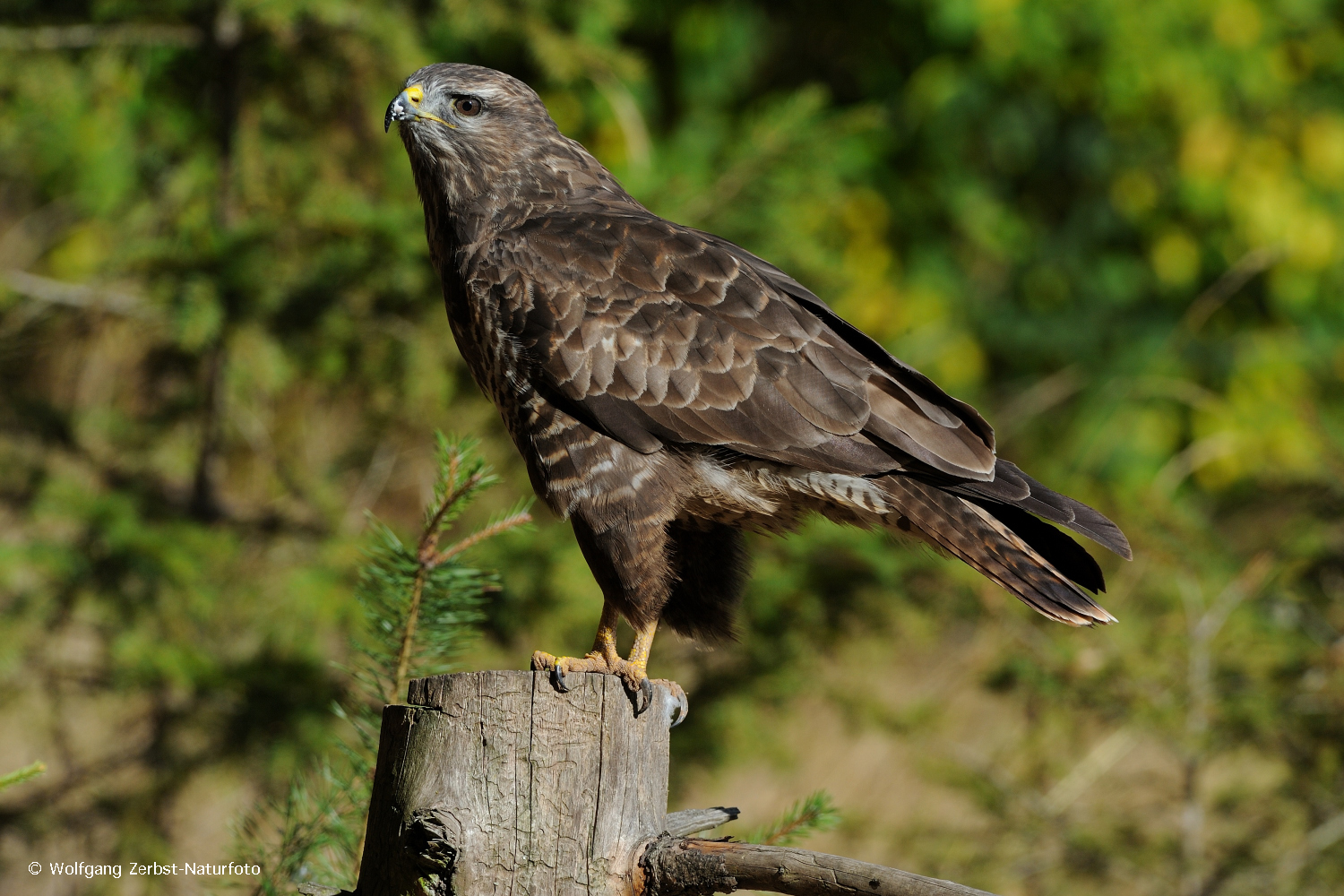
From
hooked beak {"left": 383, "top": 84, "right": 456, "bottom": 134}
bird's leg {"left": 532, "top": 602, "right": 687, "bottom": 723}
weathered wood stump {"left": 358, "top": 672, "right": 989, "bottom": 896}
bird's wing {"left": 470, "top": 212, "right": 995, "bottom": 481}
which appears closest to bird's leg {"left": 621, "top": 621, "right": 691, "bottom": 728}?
bird's leg {"left": 532, "top": 602, "right": 687, "bottom": 723}

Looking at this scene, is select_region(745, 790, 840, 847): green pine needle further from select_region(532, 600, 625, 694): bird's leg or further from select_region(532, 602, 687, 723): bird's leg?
select_region(532, 600, 625, 694): bird's leg

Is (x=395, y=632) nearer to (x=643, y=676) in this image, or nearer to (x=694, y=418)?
(x=643, y=676)

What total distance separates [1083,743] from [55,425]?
15.1 ft

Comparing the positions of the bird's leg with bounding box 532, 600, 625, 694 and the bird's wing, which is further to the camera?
the bird's wing

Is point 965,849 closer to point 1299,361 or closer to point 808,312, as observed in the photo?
point 808,312

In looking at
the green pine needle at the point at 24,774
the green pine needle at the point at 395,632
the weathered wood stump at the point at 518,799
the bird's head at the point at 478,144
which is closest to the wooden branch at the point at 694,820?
the weathered wood stump at the point at 518,799

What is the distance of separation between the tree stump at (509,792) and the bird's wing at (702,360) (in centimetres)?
79

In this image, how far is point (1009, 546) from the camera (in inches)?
94.9

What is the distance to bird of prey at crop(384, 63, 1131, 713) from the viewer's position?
2.48 m

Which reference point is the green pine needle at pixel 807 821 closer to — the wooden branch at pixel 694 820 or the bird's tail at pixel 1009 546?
the wooden branch at pixel 694 820

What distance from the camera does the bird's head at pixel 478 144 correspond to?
2.93 meters

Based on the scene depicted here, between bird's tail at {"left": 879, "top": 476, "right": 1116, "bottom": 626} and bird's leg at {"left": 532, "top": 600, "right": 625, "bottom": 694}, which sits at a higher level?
bird's tail at {"left": 879, "top": 476, "right": 1116, "bottom": 626}

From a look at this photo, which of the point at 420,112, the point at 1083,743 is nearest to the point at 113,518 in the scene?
the point at 420,112

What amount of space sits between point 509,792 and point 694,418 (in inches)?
39.1
